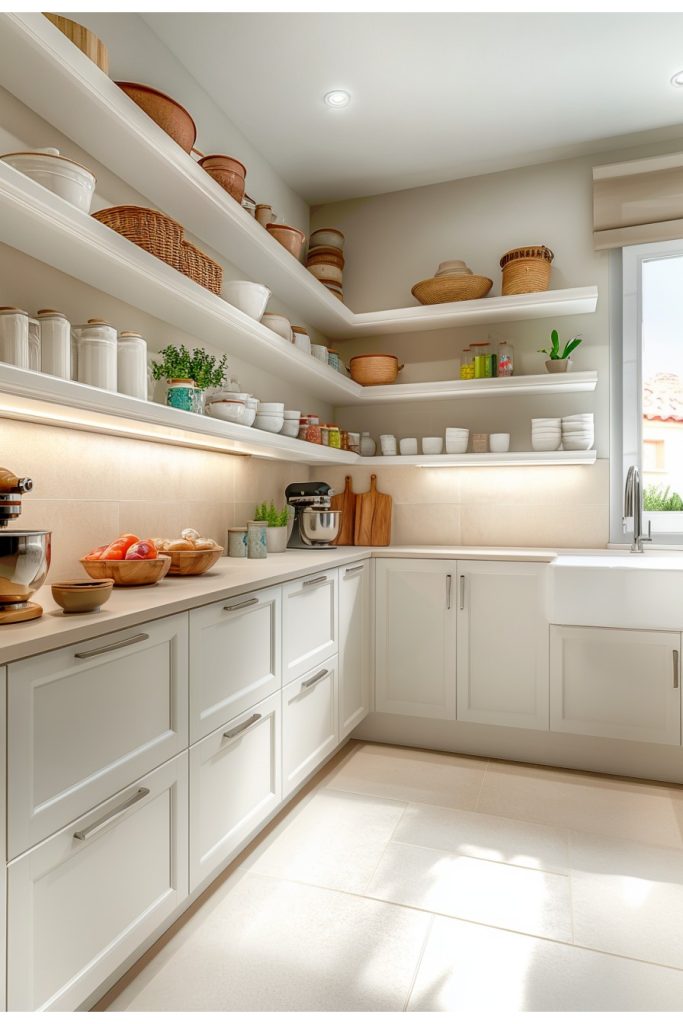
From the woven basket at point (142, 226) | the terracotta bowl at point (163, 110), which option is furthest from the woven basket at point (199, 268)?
the terracotta bowl at point (163, 110)

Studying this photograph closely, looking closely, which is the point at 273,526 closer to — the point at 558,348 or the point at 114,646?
the point at 114,646

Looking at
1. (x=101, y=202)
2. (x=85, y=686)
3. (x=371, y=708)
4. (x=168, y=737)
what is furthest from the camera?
(x=371, y=708)

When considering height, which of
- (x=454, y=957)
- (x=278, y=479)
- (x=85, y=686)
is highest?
(x=278, y=479)

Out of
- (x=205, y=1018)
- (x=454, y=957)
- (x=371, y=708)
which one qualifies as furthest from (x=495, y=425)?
(x=205, y=1018)

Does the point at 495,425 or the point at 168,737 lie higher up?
the point at 495,425

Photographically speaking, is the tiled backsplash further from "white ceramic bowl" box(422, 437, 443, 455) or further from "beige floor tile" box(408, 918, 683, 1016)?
"beige floor tile" box(408, 918, 683, 1016)

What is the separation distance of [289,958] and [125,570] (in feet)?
3.50

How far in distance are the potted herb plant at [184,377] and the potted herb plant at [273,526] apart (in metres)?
0.76

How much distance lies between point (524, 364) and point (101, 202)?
7.21ft

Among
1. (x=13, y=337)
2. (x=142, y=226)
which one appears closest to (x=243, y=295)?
(x=142, y=226)

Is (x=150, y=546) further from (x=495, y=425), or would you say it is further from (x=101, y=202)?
(x=495, y=425)

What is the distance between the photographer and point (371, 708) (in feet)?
9.57

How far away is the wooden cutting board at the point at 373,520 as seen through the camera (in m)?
3.40

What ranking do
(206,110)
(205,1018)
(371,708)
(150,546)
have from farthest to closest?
(371,708)
(206,110)
(150,546)
(205,1018)
